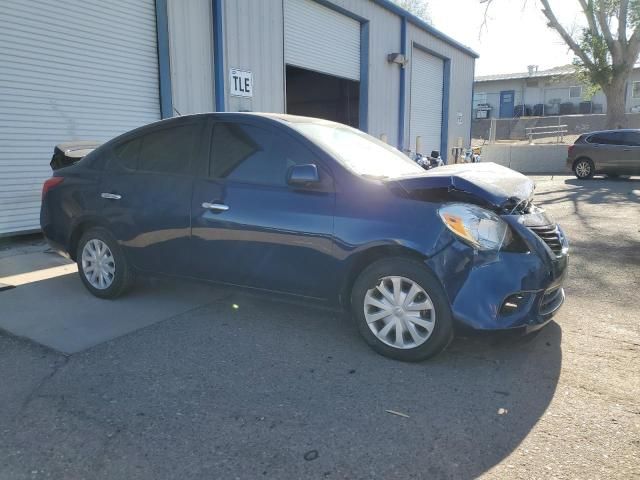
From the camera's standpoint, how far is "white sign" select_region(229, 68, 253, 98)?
33.3 ft

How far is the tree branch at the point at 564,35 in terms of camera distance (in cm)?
2211

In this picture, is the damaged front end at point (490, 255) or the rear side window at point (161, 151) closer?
the damaged front end at point (490, 255)

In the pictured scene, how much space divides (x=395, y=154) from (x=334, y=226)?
4.82ft

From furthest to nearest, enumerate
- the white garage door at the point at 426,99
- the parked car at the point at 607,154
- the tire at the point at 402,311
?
the white garage door at the point at 426,99
the parked car at the point at 607,154
the tire at the point at 402,311

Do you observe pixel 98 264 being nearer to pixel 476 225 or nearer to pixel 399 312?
pixel 399 312

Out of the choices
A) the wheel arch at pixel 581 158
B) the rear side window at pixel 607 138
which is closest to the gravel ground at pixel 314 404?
the rear side window at pixel 607 138

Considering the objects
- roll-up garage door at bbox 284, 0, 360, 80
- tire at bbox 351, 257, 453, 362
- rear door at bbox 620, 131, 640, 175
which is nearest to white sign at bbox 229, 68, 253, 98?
roll-up garage door at bbox 284, 0, 360, 80

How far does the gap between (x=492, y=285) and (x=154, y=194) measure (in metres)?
2.91

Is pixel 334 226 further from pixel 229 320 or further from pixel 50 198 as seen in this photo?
pixel 50 198

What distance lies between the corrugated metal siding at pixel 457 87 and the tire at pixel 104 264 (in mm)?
14340

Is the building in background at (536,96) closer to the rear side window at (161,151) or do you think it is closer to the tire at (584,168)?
the tire at (584,168)

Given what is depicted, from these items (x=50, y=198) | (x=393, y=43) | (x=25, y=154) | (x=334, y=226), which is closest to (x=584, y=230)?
(x=334, y=226)

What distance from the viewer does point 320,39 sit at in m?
12.8

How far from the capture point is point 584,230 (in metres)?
8.05
